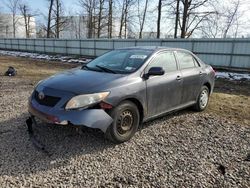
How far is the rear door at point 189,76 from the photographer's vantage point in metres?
5.28

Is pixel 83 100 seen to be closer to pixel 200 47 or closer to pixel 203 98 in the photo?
pixel 203 98

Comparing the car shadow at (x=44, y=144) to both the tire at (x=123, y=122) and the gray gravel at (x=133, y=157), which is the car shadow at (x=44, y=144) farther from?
the tire at (x=123, y=122)

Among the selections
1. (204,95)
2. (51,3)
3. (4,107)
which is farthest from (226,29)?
(4,107)

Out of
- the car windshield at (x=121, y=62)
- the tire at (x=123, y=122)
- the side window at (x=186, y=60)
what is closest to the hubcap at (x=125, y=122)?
the tire at (x=123, y=122)

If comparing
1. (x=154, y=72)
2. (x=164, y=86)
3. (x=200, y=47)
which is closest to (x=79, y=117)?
(x=154, y=72)

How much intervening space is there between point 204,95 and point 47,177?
166 inches

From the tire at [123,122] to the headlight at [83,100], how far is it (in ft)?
0.98

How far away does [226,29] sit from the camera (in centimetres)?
3472

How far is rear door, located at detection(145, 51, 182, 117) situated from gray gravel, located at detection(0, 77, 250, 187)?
1.40 ft

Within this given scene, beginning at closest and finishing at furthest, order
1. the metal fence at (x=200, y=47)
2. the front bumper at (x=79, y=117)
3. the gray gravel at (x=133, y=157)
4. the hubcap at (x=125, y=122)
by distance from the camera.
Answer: the gray gravel at (x=133, y=157)
the front bumper at (x=79, y=117)
the hubcap at (x=125, y=122)
the metal fence at (x=200, y=47)

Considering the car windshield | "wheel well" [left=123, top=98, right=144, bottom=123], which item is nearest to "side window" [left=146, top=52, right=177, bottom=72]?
the car windshield

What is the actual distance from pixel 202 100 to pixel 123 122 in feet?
8.91

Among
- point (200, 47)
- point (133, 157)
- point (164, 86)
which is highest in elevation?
point (200, 47)

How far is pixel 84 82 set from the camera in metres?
3.94
